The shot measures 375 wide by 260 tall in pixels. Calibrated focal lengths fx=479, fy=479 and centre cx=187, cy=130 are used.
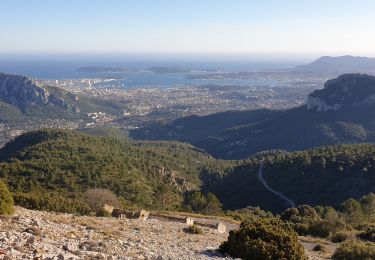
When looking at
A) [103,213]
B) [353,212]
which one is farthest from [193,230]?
[353,212]

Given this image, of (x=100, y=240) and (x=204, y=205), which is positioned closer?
(x=100, y=240)

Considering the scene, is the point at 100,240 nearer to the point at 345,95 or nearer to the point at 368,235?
the point at 368,235

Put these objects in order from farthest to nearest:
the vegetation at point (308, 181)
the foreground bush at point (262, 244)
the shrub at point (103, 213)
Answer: the vegetation at point (308, 181)
the shrub at point (103, 213)
the foreground bush at point (262, 244)

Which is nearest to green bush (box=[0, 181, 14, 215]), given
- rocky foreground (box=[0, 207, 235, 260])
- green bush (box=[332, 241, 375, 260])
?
rocky foreground (box=[0, 207, 235, 260])

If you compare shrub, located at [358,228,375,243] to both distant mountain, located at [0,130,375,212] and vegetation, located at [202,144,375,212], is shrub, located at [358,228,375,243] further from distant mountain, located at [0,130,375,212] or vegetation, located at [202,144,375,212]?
vegetation, located at [202,144,375,212]

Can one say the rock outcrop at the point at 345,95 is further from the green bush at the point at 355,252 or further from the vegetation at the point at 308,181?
the green bush at the point at 355,252

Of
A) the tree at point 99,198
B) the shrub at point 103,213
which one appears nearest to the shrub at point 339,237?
the shrub at point 103,213
